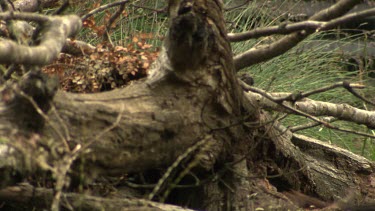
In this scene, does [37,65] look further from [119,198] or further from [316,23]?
[316,23]

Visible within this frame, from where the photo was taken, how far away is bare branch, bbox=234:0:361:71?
3.48 meters

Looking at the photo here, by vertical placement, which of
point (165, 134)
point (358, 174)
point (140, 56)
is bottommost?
point (358, 174)

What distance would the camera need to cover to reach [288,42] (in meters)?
3.68

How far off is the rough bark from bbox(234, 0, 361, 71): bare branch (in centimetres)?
27

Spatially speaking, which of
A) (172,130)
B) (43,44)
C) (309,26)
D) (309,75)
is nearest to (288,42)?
(309,26)

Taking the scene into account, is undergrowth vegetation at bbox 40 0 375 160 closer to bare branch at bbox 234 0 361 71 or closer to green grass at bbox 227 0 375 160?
green grass at bbox 227 0 375 160

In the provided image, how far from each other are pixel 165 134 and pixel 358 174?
1.89 m

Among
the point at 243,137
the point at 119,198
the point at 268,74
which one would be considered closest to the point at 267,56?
the point at 243,137

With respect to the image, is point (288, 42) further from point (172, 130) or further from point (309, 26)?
point (172, 130)

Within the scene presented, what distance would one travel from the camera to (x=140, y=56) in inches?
155

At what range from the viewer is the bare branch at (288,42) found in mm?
3482

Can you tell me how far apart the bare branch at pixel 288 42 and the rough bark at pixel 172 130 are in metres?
0.27

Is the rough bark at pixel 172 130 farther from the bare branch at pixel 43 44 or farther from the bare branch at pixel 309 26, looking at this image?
the bare branch at pixel 309 26

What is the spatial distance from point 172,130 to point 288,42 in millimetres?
843
